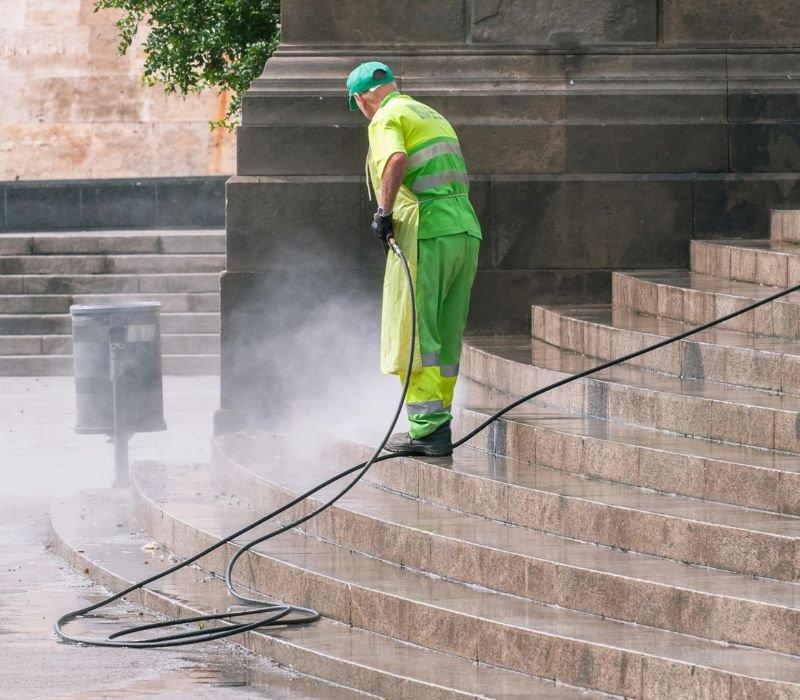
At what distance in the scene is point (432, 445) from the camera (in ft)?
25.5

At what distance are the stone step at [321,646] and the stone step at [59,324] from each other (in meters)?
9.81

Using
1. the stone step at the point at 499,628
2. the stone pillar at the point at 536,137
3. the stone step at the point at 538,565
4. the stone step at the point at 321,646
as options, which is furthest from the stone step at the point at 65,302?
the stone step at the point at 499,628

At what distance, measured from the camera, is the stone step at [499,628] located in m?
5.27

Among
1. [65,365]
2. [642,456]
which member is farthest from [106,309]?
[65,365]

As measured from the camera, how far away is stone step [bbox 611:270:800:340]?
27.3 feet

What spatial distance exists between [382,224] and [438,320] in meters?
0.55

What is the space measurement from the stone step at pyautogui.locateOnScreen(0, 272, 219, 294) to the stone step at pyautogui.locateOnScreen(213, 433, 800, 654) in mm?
11177

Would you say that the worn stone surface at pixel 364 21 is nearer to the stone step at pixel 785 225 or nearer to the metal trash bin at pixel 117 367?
the metal trash bin at pixel 117 367

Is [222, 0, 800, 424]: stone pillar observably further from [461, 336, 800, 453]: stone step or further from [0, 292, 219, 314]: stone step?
[0, 292, 219, 314]: stone step

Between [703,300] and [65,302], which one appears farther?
[65,302]

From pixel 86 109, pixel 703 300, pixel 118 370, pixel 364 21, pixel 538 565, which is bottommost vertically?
pixel 538 565

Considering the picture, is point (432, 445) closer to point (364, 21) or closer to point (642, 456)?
point (642, 456)

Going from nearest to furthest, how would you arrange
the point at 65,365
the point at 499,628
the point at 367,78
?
1. the point at 499,628
2. the point at 367,78
3. the point at 65,365

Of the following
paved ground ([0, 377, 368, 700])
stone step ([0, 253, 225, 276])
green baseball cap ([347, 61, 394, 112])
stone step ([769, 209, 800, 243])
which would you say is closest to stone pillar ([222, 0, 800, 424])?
stone step ([769, 209, 800, 243])
